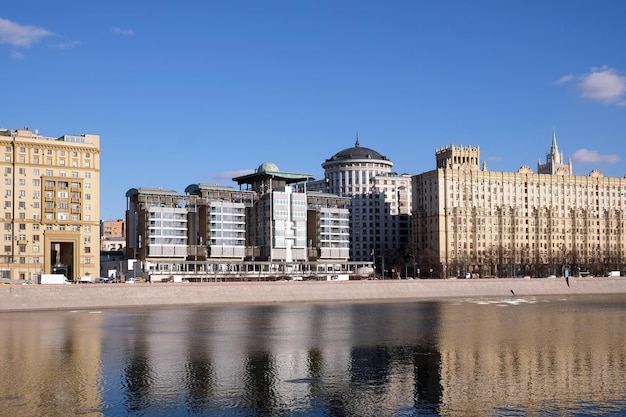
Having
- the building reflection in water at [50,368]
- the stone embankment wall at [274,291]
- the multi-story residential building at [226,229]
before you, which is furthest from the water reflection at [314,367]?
the multi-story residential building at [226,229]

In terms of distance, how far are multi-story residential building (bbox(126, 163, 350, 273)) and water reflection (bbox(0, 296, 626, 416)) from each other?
285 ft

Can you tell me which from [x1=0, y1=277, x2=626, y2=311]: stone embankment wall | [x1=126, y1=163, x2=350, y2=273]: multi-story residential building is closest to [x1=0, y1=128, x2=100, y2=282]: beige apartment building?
[x1=126, y1=163, x2=350, y2=273]: multi-story residential building

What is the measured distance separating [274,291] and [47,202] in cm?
4633

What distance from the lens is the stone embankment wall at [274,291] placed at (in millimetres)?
112875

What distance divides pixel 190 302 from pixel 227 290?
24.8 ft

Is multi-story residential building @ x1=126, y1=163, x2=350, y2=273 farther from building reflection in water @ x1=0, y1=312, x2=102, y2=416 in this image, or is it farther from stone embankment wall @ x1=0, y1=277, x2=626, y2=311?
building reflection in water @ x1=0, y1=312, x2=102, y2=416

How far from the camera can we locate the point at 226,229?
185m

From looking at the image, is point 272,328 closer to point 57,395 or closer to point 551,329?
point 551,329

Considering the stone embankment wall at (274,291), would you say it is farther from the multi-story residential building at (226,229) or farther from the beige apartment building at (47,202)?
the multi-story residential building at (226,229)

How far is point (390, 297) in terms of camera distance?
14650cm

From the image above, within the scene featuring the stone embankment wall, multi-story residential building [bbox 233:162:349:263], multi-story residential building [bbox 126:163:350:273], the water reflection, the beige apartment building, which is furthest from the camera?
multi-story residential building [bbox 233:162:349:263]

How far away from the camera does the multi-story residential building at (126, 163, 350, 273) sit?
176 metres

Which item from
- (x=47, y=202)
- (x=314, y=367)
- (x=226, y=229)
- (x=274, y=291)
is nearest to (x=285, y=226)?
(x=226, y=229)

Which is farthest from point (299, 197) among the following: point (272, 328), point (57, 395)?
point (57, 395)
